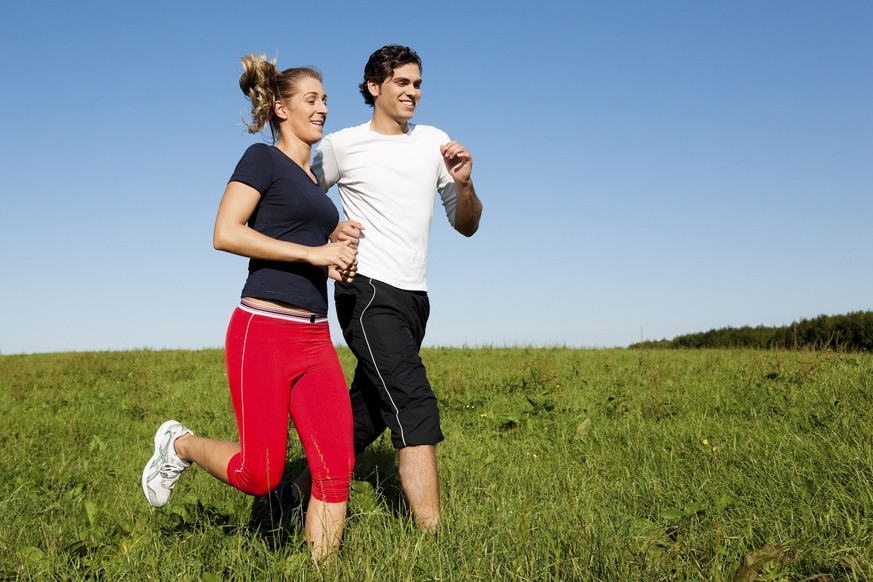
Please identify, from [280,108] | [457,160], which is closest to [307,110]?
[280,108]

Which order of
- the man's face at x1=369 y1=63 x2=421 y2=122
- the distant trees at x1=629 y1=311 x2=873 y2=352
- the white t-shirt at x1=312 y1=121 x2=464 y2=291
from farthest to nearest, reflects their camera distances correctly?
the distant trees at x1=629 y1=311 x2=873 y2=352 < the man's face at x1=369 y1=63 x2=421 y2=122 < the white t-shirt at x1=312 y1=121 x2=464 y2=291

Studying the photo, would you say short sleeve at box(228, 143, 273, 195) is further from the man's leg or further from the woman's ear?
the man's leg

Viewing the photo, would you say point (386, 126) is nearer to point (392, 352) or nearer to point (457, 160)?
point (457, 160)

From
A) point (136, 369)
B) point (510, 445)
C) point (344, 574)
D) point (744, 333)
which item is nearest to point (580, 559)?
point (344, 574)

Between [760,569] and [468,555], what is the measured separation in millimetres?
1147

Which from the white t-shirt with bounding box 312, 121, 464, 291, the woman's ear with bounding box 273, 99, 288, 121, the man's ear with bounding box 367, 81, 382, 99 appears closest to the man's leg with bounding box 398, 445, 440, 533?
the white t-shirt with bounding box 312, 121, 464, 291

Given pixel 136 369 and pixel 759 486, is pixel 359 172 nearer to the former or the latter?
pixel 759 486

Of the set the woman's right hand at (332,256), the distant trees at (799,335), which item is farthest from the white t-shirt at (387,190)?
the distant trees at (799,335)

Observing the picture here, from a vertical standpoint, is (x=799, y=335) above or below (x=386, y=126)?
below

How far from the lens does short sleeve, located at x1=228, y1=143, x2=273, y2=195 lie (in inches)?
123

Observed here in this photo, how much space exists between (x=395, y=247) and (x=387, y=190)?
Answer: 1.03 ft

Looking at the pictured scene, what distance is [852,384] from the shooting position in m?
6.10

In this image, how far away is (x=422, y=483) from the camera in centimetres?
339

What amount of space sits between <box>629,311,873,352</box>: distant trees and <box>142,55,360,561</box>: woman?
46.6 feet
